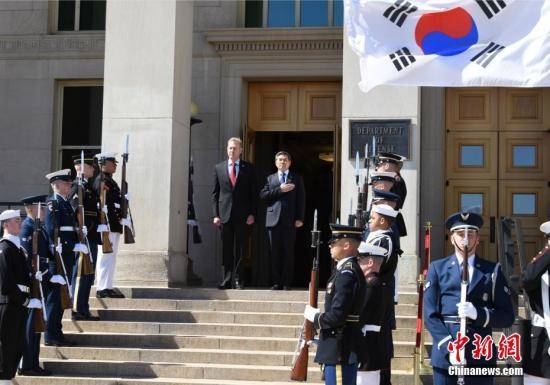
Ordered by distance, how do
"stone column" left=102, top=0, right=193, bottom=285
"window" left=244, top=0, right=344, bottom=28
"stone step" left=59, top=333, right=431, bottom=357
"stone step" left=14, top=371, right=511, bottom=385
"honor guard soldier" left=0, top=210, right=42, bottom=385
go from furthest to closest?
"window" left=244, top=0, right=344, bottom=28
"stone column" left=102, top=0, right=193, bottom=285
"stone step" left=59, top=333, right=431, bottom=357
"stone step" left=14, top=371, right=511, bottom=385
"honor guard soldier" left=0, top=210, right=42, bottom=385

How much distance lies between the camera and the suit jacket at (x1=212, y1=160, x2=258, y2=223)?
14172 mm

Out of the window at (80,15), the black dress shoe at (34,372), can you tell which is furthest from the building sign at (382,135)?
the window at (80,15)

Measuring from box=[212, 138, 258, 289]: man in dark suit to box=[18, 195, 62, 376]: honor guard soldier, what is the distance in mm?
3049

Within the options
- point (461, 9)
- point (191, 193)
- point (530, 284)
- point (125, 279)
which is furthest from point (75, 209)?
point (530, 284)

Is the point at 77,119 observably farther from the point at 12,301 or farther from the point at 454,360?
the point at 454,360

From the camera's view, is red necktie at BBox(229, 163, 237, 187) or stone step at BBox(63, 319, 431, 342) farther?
red necktie at BBox(229, 163, 237, 187)

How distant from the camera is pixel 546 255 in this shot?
26.9 feet

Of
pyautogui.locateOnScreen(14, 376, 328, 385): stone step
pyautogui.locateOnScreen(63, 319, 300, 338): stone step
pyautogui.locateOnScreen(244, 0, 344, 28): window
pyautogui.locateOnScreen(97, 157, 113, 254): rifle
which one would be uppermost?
pyautogui.locateOnScreen(244, 0, 344, 28): window

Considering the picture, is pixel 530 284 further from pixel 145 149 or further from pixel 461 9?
pixel 145 149

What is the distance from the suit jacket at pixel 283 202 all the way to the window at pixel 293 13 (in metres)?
4.60

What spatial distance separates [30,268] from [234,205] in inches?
155

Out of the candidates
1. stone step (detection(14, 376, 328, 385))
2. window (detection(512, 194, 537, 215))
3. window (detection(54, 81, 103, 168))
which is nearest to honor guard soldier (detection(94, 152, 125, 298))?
stone step (detection(14, 376, 328, 385))

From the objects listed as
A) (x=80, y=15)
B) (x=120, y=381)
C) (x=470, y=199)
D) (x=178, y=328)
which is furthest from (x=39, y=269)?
(x=80, y=15)

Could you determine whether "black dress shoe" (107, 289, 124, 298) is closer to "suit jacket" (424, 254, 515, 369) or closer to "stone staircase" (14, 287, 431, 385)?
"stone staircase" (14, 287, 431, 385)
